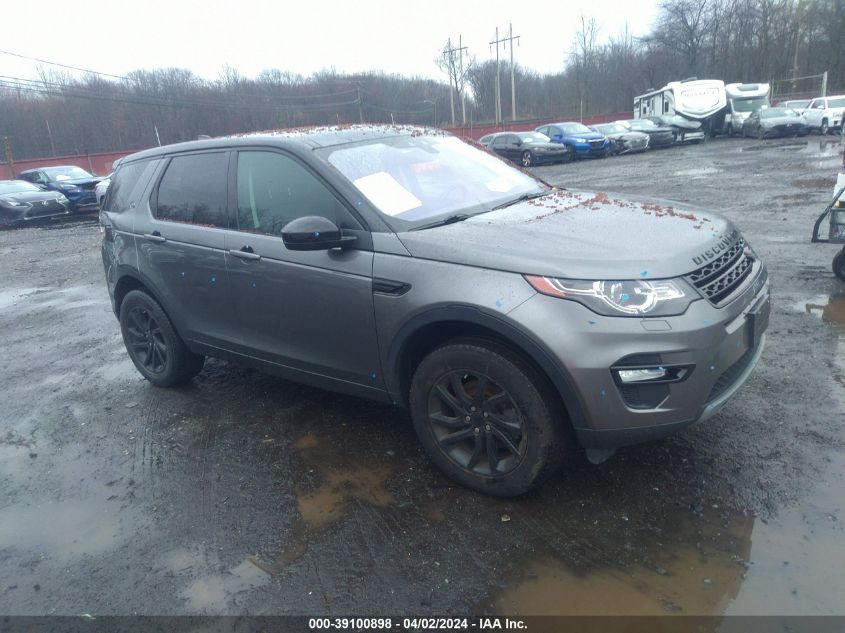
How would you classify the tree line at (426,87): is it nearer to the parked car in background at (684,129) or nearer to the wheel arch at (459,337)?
the parked car in background at (684,129)

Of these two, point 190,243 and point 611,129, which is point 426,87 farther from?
point 190,243

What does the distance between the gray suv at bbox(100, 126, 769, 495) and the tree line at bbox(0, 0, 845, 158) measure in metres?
39.0

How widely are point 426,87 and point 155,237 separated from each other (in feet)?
223

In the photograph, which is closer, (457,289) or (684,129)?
(457,289)

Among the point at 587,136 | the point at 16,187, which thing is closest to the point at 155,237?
the point at 16,187

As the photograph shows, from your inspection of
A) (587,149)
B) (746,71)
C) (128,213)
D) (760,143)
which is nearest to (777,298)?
A: (128,213)

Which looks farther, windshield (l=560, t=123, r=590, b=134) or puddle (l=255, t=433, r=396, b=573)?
windshield (l=560, t=123, r=590, b=134)

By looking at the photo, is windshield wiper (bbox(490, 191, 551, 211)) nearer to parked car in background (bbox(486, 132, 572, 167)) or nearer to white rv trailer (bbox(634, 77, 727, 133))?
parked car in background (bbox(486, 132, 572, 167))

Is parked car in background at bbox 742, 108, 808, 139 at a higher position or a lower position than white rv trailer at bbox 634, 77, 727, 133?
lower

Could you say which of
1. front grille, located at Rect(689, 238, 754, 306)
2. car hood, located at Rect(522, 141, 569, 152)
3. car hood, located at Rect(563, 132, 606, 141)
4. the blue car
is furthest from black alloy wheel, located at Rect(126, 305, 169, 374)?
car hood, located at Rect(563, 132, 606, 141)

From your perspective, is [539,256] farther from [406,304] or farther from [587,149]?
Result: [587,149]

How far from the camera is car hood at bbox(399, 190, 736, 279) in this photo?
2814 mm

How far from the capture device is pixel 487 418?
121 inches

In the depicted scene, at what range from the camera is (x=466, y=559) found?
9.14 feet
